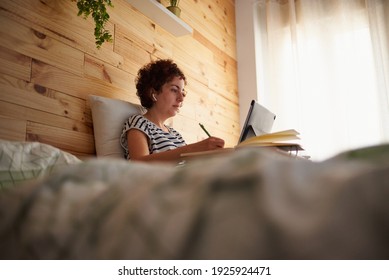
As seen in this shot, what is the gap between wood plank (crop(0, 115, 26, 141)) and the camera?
3.42 ft

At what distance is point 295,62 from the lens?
8.15 feet

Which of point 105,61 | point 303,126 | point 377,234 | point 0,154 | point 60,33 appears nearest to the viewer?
point 377,234

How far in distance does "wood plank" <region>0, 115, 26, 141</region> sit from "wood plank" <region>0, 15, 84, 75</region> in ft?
0.81

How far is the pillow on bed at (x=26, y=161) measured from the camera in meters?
0.43

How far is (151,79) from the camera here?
1.55 meters

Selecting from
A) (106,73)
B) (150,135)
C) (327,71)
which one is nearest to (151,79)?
(106,73)

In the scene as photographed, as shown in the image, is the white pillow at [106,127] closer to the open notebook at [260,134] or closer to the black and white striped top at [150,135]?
the black and white striped top at [150,135]

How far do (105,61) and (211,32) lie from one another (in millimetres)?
1188

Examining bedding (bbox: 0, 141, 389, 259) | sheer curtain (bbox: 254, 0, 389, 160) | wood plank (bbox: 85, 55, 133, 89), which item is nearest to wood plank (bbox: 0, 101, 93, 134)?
wood plank (bbox: 85, 55, 133, 89)

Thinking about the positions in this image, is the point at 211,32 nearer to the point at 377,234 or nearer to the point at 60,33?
the point at 60,33

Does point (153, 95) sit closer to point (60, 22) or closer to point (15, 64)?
point (60, 22)

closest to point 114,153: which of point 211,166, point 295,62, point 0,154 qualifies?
point 0,154

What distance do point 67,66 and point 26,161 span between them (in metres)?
0.93

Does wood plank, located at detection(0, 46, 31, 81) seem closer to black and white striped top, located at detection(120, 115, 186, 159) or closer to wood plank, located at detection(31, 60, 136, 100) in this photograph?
wood plank, located at detection(31, 60, 136, 100)
